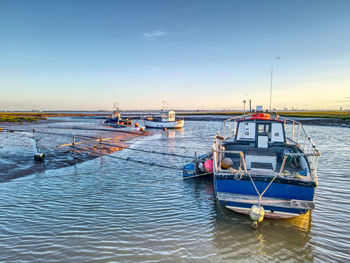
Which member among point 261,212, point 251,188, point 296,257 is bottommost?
point 296,257

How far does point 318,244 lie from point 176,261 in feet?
15.7

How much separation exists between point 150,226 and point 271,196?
4.56m

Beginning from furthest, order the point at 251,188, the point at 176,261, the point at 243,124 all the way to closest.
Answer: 1. the point at 243,124
2. the point at 251,188
3. the point at 176,261

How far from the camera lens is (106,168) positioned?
17484 millimetres

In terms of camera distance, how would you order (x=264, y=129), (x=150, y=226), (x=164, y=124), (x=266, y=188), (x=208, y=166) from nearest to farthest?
(x=266, y=188) → (x=150, y=226) → (x=264, y=129) → (x=208, y=166) → (x=164, y=124)

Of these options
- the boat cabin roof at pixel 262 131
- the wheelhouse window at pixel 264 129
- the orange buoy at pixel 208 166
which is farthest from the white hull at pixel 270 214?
the orange buoy at pixel 208 166

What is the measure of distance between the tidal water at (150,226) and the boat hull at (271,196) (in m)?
0.69

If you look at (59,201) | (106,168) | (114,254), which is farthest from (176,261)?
(106,168)

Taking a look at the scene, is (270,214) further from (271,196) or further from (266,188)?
(266,188)

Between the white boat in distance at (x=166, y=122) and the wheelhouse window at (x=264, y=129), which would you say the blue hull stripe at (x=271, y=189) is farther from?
the white boat in distance at (x=166, y=122)

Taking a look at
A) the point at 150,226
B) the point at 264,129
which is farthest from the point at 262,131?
the point at 150,226

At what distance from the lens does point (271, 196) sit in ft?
28.0

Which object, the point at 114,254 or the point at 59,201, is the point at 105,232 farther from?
the point at 59,201

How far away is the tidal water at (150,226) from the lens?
7059 mm
